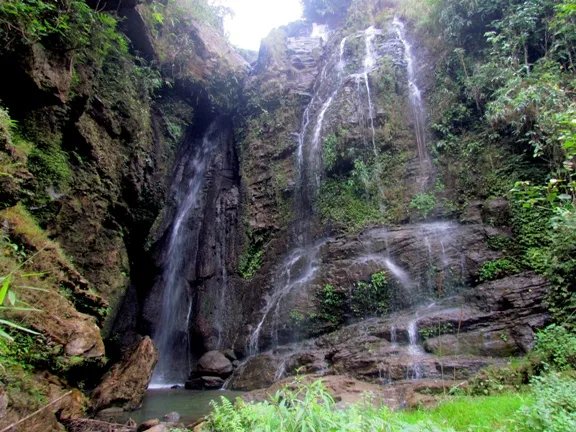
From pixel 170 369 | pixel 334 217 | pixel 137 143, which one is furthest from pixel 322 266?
pixel 137 143

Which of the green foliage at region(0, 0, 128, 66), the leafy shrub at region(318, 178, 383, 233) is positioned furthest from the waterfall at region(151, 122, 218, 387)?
the green foliage at region(0, 0, 128, 66)

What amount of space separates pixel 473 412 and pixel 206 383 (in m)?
8.74

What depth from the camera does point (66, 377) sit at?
20.4 ft

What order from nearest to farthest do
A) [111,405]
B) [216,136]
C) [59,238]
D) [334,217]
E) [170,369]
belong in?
[111,405]
[59,238]
[170,369]
[334,217]
[216,136]

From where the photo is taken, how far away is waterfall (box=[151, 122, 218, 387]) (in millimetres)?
13633

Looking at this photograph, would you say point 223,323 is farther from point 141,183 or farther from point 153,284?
point 141,183

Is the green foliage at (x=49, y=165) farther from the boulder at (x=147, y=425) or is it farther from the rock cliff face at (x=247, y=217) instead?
the boulder at (x=147, y=425)

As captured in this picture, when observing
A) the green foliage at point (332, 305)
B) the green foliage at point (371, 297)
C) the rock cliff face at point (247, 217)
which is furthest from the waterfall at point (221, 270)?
the green foliage at point (371, 297)

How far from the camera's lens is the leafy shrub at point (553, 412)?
2945 millimetres

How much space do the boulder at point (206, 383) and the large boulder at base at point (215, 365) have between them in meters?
0.26

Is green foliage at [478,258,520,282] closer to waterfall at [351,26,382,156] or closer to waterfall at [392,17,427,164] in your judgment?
waterfall at [392,17,427,164]

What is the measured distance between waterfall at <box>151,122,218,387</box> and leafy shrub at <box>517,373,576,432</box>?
1196 centimetres

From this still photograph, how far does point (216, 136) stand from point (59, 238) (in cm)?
1170

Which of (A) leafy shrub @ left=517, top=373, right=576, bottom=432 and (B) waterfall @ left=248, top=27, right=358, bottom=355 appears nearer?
(A) leafy shrub @ left=517, top=373, right=576, bottom=432
